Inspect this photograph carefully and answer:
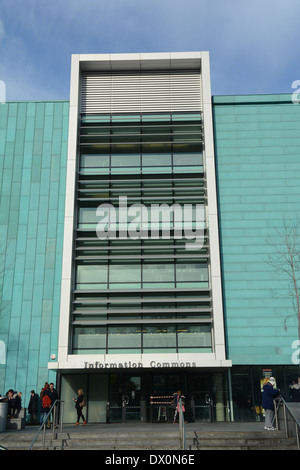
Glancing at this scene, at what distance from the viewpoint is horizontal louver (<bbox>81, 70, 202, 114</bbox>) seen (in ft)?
96.4

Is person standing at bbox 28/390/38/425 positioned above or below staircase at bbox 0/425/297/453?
above

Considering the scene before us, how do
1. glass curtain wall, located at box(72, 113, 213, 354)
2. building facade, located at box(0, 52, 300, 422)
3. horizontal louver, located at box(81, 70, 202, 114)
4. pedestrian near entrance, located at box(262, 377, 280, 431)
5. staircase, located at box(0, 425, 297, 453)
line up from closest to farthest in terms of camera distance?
staircase, located at box(0, 425, 297, 453) < pedestrian near entrance, located at box(262, 377, 280, 431) < building facade, located at box(0, 52, 300, 422) < glass curtain wall, located at box(72, 113, 213, 354) < horizontal louver, located at box(81, 70, 202, 114)

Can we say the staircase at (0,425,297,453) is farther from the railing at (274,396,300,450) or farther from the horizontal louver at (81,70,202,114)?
the horizontal louver at (81,70,202,114)

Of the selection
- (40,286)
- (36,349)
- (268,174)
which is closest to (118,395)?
(36,349)

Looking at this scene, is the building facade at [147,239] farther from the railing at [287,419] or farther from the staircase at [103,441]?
the staircase at [103,441]

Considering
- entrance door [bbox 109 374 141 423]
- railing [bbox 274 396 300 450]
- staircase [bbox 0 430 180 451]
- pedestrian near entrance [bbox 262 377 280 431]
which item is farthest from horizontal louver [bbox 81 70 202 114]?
staircase [bbox 0 430 180 451]

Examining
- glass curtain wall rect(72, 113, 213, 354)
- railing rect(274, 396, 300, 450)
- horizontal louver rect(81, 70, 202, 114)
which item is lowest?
railing rect(274, 396, 300, 450)

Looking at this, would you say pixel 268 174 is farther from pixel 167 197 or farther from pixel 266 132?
pixel 167 197

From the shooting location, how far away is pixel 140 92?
2970 cm

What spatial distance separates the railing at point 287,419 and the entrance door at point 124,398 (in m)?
10.8

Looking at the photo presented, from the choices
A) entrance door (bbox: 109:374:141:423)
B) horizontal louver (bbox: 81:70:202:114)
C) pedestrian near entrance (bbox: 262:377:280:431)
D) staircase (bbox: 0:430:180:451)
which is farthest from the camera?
horizontal louver (bbox: 81:70:202:114)

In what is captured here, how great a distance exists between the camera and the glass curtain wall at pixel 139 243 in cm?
2552

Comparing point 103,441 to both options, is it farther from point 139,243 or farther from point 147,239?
point 147,239

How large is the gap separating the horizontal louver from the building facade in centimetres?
8
